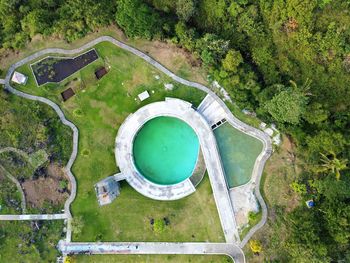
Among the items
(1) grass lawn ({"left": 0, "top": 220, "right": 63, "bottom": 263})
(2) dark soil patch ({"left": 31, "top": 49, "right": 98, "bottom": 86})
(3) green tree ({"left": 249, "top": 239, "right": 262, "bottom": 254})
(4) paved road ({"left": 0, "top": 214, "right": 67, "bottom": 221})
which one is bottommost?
(1) grass lawn ({"left": 0, "top": 220, "right": 63, "bottom": 263})

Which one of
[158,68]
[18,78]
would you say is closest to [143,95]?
[158,68]

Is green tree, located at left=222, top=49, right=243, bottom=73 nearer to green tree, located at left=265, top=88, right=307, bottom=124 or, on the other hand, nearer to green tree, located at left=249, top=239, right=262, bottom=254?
green tree, located at left=265, top=88, right=307, bottom=124

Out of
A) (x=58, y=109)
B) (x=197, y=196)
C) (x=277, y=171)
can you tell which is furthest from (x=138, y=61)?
(x=277, y=171)

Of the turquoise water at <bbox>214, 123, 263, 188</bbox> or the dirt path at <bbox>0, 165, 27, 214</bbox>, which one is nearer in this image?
the dirt path at <bbox>0, 165, 27, 214</bbox>

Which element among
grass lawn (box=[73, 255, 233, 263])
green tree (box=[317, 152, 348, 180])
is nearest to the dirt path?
grass lawn (box=[73, 255, 233, 263])

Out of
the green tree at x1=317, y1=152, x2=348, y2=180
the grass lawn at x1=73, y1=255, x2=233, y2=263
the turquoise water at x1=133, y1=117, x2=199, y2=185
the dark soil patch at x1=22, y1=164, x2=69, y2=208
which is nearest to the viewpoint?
the green tree at x1=317, y1=152, x2=348, y2=180

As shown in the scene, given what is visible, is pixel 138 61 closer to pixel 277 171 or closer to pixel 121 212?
pixel 121 212

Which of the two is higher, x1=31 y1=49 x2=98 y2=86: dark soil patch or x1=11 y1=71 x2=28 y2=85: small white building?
x1=31 y1=49 x2=98 y2=86: dark soil patch

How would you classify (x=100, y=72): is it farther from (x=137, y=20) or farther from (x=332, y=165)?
(x=332, y=165)
